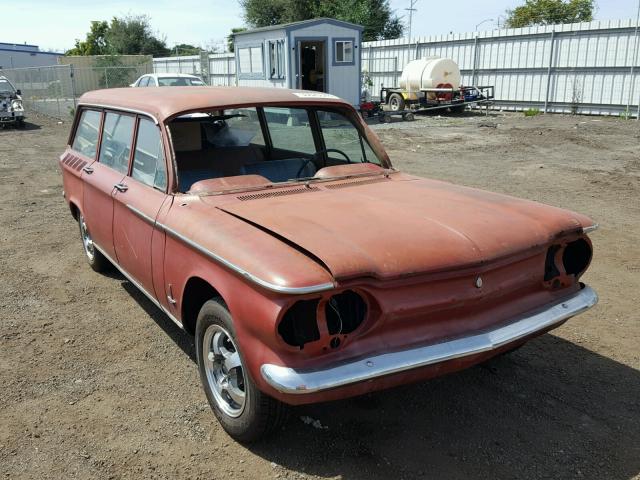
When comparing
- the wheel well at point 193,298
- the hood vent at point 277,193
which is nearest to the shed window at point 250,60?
the hood vent at point 277,193

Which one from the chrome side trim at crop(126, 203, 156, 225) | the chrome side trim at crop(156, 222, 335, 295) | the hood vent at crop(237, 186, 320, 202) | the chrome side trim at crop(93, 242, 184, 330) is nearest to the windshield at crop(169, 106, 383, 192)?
the hood vent at crop(237, 186, 320, 202)

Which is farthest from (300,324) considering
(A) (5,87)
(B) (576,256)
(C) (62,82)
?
(C) (62,82)

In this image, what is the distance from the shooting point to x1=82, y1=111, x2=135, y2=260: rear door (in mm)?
4383

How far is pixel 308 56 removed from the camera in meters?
20.4

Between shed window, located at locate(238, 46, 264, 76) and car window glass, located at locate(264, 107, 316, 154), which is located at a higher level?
shed window, located at locate(238, 46, 264, 76)

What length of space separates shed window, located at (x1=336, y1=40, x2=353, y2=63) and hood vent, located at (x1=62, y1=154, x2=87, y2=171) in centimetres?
1477

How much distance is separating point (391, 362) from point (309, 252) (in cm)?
60

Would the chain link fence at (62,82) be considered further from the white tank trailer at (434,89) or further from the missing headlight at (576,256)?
the missing headlight at (576,256)

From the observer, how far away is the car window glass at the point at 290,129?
4.39m

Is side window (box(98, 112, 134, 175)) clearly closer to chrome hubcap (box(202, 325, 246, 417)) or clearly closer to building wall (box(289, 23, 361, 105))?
chrome hubcap (box(202, 325, 246, 417))

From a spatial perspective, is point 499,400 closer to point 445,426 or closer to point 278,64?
point 445,426

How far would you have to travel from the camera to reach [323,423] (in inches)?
126

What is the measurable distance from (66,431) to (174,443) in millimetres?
639

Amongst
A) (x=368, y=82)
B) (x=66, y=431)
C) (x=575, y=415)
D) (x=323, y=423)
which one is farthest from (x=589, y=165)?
(x=368, y=82)
